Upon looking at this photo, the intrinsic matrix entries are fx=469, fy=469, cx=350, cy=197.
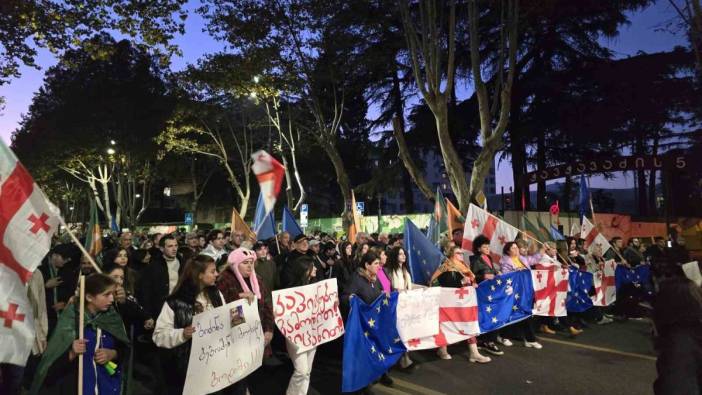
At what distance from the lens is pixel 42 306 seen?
4.74 meters

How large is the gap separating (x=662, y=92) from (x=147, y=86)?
32499 millimetres

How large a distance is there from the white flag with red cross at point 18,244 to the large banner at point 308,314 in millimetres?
2252

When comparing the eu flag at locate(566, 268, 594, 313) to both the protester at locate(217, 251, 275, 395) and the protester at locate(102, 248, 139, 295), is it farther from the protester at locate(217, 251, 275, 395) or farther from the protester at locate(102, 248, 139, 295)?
the protester at locate(102, 248, 139, 295)

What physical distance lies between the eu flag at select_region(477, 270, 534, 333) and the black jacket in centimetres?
443

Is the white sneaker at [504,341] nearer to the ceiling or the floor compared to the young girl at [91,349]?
nearer to the floor

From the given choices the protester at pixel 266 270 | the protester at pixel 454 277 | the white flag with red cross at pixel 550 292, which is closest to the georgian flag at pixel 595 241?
the white flag with red cross at pixel 550 292

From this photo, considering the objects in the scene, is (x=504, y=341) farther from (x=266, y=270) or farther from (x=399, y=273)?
(x=266, y=270)

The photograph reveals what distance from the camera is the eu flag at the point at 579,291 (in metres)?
8.59

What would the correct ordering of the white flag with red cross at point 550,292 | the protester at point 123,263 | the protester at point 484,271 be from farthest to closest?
the white flag with red cross at point 550,292, the protester at point 484,271, the protester at point 123,263

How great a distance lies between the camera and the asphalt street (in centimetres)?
550

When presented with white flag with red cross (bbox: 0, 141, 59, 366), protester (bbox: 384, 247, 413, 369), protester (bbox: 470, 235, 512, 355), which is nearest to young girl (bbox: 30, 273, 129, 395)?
white flag with red cross (bbox: 0, 141, 59, 366)

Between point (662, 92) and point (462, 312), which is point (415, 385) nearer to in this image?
point (462, 312)

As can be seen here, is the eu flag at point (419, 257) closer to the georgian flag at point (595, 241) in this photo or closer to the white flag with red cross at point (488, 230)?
the white flag with red cross at point (488, 230)

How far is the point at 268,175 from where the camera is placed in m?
7.06
